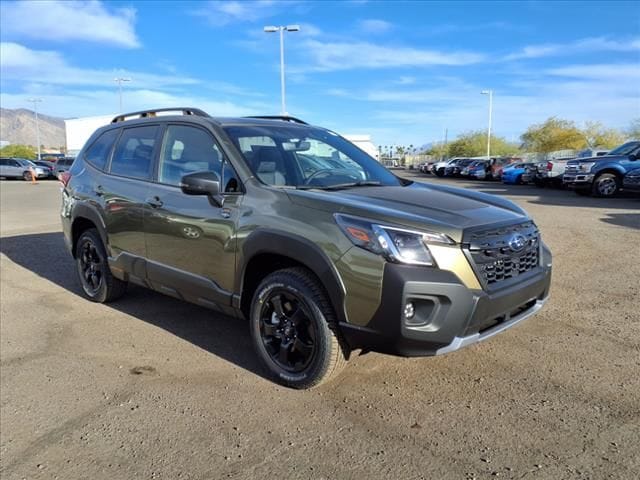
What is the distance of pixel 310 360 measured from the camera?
3.28 m

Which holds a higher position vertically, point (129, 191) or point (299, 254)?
point (129, 191)

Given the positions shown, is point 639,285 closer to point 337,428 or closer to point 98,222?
point 337,428

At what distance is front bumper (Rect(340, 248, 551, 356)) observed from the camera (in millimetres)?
2793

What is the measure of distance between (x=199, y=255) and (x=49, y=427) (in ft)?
4.82

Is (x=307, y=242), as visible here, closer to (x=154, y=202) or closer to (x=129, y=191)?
(x=154, y=202)

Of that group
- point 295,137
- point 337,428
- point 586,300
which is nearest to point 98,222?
point 295,137

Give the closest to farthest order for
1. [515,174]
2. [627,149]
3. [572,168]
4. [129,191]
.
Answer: [129,191], [627,149], [572,168], [515,174]

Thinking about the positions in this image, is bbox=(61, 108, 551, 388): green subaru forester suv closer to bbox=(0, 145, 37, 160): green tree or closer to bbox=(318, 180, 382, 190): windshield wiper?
bbox=(318, 180, 382, 190): windshield wiper

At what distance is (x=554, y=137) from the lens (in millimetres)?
55750

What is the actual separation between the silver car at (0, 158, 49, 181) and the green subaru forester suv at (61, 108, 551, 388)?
36405mm

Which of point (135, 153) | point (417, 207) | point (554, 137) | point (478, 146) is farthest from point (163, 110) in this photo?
point (478, 146)

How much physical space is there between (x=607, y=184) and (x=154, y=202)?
1476 cm

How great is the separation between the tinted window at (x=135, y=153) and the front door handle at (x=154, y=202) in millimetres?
239

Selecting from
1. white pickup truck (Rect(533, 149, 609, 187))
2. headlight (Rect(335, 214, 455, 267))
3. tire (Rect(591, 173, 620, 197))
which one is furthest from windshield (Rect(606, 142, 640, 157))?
headlight (Rect(335, 214, 455, 267))
